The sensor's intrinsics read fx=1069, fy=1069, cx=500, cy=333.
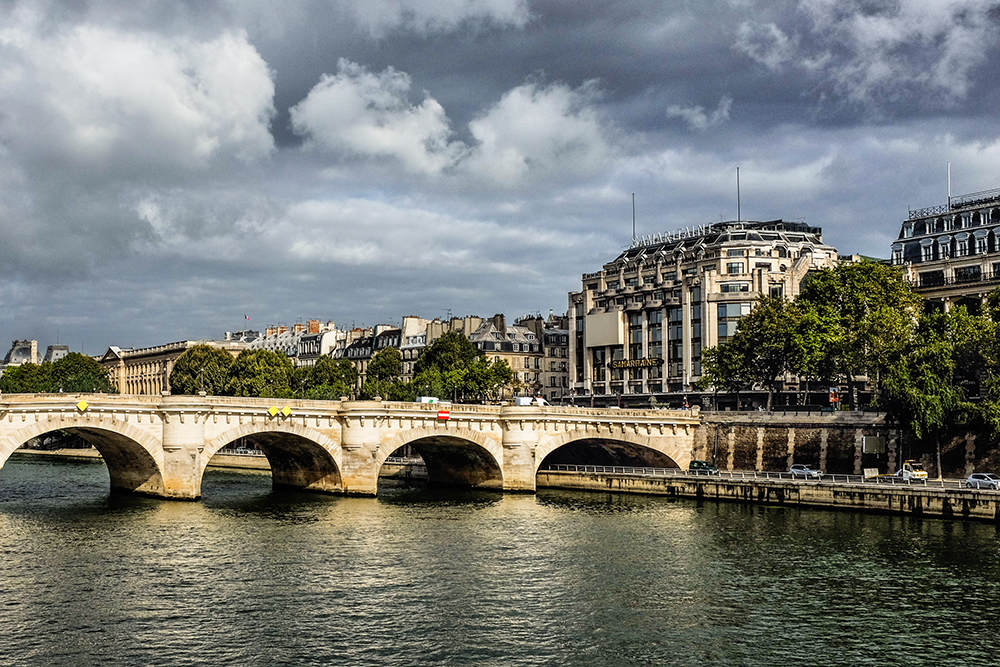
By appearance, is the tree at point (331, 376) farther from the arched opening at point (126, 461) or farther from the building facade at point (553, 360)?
the arched opening at point (126, 461)

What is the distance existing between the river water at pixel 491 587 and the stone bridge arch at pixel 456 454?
930 centimetres

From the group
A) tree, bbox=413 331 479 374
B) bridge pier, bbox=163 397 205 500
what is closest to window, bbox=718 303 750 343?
tree, bbox=413 331 479 374

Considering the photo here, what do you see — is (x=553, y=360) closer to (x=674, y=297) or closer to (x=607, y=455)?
(x=674, y=297)

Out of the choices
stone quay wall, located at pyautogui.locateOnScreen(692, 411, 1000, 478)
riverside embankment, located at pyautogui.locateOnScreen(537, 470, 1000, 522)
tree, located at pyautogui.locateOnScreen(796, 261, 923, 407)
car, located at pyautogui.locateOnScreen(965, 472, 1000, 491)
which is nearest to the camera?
riverside embankment, located at pyautogui.locateOnScreen(537, 470, 1000, 522)

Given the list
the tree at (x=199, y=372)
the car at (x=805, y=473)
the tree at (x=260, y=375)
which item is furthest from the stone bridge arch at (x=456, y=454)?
the tree at (x=199, y=372)

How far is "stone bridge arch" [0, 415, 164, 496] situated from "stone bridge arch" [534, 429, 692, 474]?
30.7 meters

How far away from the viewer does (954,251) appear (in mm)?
117062

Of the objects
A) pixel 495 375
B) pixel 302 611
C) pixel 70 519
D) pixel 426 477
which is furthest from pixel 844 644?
pixel 495 375

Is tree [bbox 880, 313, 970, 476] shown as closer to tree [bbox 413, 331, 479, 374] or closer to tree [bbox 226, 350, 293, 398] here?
tree [bbox 413, 331, 479, 374]

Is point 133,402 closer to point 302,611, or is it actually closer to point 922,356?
point 302,611

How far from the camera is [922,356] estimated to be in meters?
80.1

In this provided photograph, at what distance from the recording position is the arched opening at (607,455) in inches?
3760

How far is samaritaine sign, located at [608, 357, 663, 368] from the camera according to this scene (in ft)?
456

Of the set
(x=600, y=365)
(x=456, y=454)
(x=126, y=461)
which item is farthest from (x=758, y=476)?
(x=600, y=365)
